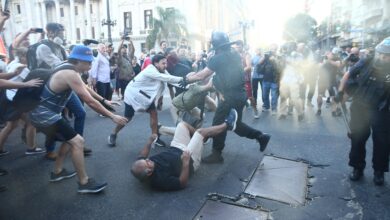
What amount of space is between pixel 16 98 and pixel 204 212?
8.79ft

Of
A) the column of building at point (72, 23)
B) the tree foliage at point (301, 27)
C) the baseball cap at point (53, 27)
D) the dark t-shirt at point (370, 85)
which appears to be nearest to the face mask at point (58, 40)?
the baseball cap at point (53, 27)

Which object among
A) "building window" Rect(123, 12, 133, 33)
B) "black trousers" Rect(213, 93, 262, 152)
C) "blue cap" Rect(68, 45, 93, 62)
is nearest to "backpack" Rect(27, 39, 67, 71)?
"blue cap" Rect(68, 45, 93, 62)

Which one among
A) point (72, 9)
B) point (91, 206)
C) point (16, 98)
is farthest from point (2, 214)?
point (72, 9)

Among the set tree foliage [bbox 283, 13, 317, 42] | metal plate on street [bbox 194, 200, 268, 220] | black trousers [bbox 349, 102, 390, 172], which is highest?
tree foliage [bbox 283, 13, 317, 42]

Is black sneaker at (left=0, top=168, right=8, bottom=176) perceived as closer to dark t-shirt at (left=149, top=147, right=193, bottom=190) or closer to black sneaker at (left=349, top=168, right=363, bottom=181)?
dark t-shirt at (left=149, top=147, right=193, bottom=190)

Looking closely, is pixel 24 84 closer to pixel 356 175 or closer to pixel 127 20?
pixel 356 175

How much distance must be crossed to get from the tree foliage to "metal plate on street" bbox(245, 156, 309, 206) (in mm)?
59580

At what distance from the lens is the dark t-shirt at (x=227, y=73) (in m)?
4.44

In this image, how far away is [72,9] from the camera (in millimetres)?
52062

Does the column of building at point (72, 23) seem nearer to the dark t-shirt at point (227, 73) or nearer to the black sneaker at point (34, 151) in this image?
the black sneaker at point (34, 151)

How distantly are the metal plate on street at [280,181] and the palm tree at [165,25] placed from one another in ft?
110

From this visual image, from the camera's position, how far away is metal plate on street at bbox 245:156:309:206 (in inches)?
142

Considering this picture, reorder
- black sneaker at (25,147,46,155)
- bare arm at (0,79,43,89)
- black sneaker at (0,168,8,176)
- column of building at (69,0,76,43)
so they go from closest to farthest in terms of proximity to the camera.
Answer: bare arm at (0,79,43,89), black sneaker at (0,168,8,176), black sneaker at (25,147,46,155), column of building at (69,0,76,43)

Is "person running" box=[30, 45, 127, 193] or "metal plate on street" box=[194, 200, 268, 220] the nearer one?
"metal plate on street" box=[194, 200, 268, 220]
